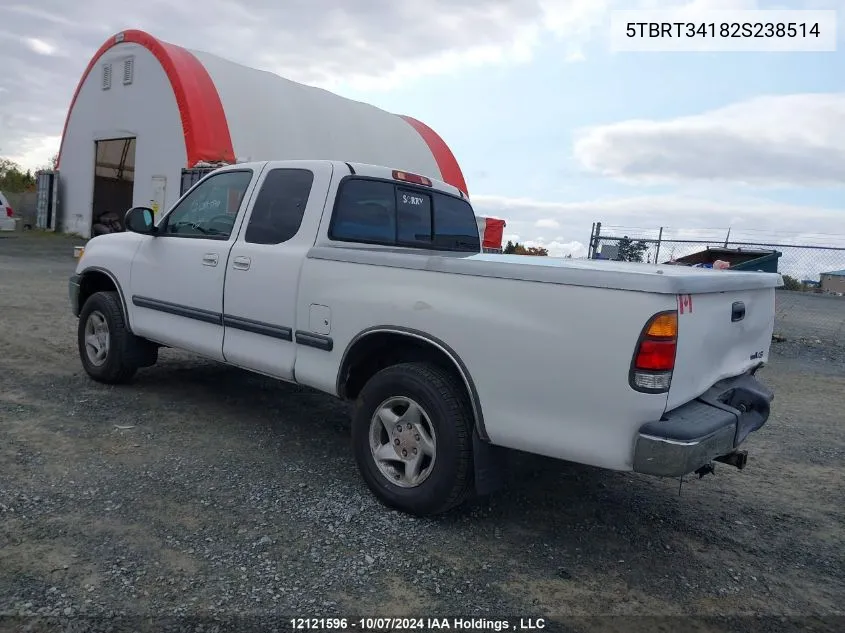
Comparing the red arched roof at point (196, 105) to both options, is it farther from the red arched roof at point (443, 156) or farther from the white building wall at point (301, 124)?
the red arched roof at point (443, 156)

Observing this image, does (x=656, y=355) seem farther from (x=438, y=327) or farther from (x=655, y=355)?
(x=438, y=327)

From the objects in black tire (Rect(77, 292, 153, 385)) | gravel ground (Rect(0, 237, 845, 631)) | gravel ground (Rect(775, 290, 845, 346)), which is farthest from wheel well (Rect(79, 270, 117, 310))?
gravel ground (Rect(775, 290, 845, 346))

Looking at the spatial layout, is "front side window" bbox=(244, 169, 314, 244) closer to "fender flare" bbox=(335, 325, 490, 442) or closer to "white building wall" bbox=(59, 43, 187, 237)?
"fender flare" bbox=(335, 325, 490, 442)

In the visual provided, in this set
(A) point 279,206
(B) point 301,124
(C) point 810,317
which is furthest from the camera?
(B) point 301,124

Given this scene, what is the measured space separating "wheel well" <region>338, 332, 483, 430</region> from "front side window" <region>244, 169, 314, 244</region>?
0.99 m

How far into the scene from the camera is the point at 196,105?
18391mm

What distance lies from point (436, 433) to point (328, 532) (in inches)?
29.8

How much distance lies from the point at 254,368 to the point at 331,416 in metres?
1.16

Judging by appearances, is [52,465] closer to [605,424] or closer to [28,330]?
[605,424]

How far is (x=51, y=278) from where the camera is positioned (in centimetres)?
1398

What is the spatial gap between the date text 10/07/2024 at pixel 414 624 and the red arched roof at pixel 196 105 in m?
17.3

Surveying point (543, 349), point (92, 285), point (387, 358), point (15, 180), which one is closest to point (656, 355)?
point (543, 349)

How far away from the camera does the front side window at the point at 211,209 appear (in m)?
4.80

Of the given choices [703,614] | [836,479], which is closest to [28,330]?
[703,614]
